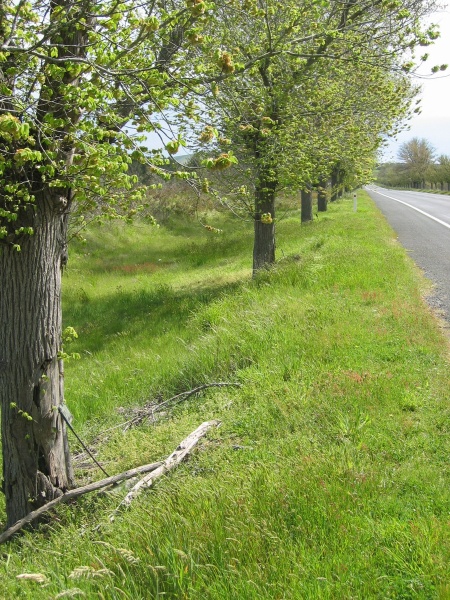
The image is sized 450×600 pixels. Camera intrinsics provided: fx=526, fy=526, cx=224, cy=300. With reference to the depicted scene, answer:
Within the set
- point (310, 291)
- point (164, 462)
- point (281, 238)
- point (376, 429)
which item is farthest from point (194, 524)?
point (281, 238)

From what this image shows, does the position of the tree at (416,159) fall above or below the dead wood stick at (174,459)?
above

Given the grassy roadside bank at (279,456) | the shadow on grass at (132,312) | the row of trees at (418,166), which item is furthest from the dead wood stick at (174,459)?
the row of trees at (418,166)

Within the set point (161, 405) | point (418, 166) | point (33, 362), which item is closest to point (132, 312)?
point (161, 405)

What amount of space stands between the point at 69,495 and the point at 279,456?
192cm

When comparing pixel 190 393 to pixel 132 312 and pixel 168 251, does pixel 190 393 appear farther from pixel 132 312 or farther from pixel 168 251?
pixel 168 251

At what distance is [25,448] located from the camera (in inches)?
190

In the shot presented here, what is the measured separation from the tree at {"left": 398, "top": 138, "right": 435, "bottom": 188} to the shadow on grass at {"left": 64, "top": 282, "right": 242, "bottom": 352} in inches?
3071

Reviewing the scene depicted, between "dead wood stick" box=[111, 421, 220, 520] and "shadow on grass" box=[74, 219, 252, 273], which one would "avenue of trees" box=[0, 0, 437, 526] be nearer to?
"dead wood stick" box=[111, 421, 220, 520]

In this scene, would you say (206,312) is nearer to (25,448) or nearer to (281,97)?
(281,97)

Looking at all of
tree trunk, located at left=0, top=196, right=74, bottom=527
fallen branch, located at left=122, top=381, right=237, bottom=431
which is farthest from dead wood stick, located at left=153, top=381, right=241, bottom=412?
tree trunk, located at left=0, top=196, right=74, bottom=527

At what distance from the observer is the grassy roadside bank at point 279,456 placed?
9.84 feet

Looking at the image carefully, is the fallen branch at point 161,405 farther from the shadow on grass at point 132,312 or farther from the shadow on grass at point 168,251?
the shadow on grass at point 168,251

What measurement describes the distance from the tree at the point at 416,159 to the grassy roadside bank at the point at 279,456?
83448 millimetres

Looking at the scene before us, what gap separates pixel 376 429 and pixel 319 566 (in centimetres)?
201
